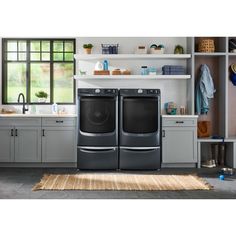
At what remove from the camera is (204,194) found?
3754 mm

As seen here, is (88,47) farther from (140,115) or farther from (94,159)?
(94,159)

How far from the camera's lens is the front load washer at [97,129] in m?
5.23

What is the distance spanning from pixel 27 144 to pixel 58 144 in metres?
0.46

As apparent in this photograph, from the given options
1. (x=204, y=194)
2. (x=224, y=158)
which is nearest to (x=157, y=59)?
(x=224, y=158)

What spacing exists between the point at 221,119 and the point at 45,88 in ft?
9.57

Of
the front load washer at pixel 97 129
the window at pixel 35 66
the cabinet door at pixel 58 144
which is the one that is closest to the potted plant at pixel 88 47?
the window at pixel 35 66

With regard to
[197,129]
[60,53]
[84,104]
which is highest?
[60,53]

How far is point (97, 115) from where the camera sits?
522 centimetres

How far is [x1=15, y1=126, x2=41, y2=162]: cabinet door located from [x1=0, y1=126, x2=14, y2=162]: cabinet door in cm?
7

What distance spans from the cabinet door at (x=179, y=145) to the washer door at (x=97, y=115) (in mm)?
856

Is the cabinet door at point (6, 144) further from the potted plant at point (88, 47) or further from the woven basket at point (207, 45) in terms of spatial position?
the woven basket at point (207, 45)
